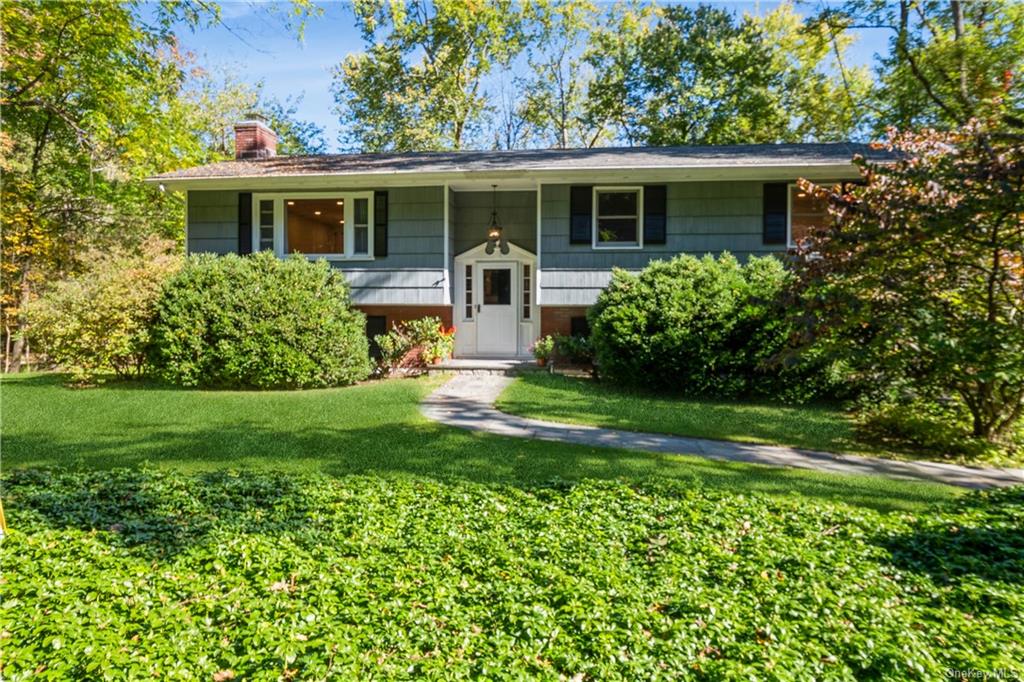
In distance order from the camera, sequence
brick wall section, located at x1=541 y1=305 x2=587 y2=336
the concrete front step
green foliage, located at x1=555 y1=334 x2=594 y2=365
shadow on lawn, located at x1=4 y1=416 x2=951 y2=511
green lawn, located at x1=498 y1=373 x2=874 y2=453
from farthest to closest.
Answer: brick wall section, located at x1=541 y1=305 x2=587 y2=336
the concrete front step
green foliage, located at x1=555 y1=334 x2=594 y2=365
green lawn, located at x1=498 y1=373 x2=874 y2=453
shadow on lawn, located at x1=4 y1=416 x2=951 y2=511

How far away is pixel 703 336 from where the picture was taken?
9.85m

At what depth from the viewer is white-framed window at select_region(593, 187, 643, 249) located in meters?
13.5

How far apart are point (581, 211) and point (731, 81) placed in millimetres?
14310

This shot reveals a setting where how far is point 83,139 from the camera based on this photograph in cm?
930

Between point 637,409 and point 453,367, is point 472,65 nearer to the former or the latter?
point 453,367

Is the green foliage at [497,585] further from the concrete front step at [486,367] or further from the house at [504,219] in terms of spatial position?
the house at [504,219]

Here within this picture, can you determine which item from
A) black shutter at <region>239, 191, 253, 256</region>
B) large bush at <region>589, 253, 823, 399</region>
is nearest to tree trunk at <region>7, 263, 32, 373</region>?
black shutter at <region>239, 191, 253, 256</region>

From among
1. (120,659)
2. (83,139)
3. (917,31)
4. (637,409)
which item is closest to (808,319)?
(637,409)

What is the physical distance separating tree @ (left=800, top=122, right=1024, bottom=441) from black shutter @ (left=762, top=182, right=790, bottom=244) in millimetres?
5166

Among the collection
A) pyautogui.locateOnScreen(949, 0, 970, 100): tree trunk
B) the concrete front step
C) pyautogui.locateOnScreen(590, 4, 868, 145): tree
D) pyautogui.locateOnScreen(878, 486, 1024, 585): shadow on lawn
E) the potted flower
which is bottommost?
pyautogui.locateOnScreen(878, 486, 1024, 585): shadow on lawn

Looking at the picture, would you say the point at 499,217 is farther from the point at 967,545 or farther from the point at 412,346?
the point at 967,545

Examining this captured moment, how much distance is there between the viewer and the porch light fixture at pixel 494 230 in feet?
44.8

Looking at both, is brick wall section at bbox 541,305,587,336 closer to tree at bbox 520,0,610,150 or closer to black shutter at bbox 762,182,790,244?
black shutter at bbox 762,182,790,244

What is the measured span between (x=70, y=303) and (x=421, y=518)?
11.5 metres
